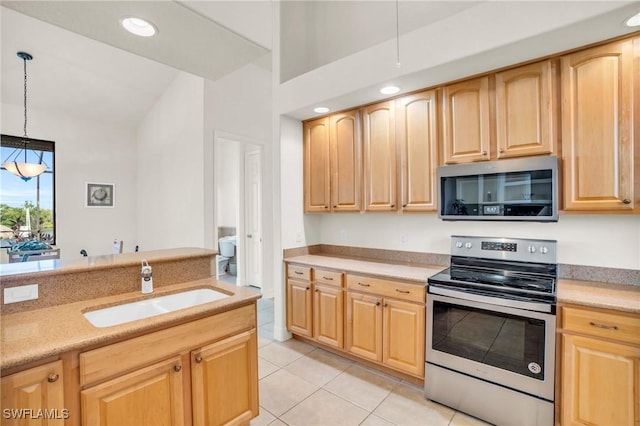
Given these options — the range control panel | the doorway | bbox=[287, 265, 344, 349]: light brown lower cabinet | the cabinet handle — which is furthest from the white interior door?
the cabinet handle

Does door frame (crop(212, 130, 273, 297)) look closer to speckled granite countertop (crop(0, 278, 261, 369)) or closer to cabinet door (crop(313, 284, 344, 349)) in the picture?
cabinet door (crop(313, 284, 344, 349))

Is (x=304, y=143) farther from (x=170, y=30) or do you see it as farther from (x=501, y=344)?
(x=501, y=344)

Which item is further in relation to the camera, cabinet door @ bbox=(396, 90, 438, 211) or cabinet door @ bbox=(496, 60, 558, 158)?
cabinet door @ bbox=(396, 90, 438, 211)

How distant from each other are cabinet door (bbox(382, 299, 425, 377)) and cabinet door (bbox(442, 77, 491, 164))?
1.23 metres

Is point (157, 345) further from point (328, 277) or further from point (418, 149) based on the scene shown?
point (418, 149)

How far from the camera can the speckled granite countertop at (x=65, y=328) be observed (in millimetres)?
1133

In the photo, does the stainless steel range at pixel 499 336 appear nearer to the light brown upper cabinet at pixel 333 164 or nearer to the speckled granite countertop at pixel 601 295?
the speckled granite countertop at pixel 601 295

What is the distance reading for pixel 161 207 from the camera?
215 inches

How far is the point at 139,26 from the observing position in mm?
1647

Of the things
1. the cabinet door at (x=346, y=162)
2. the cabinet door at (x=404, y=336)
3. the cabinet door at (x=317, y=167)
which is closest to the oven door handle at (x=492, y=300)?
the cabinet door at (x=404, y=336)

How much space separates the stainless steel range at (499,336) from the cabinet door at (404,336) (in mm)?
78

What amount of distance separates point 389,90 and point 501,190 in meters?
1.20

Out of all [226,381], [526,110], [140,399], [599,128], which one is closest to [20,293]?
[140,399]

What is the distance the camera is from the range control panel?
89.6 inches
